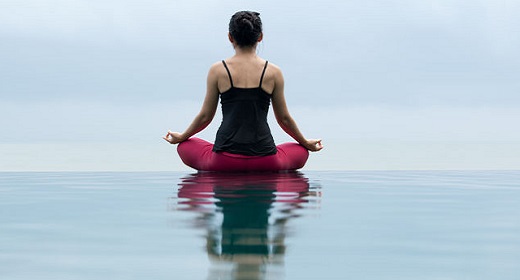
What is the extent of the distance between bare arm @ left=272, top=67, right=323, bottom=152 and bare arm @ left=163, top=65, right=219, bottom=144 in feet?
2.01

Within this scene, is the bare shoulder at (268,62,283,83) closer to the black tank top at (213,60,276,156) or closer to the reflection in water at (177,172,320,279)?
Answer: the black tank top at (213,60,276,156)

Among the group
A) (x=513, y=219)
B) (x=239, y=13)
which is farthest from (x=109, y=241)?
(x=239, y=13)

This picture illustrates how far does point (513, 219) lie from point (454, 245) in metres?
1.12

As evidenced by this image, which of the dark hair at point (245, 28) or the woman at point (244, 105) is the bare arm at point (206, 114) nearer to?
the woman at point (244, 105)

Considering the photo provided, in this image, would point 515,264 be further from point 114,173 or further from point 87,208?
Result: point 114,173

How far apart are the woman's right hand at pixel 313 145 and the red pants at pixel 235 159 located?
0.06 metres

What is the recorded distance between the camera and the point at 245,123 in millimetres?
6977

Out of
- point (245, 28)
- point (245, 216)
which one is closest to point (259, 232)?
point (245, 216)

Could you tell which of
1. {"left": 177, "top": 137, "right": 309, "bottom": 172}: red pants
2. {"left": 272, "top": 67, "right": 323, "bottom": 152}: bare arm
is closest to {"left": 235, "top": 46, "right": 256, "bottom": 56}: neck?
{"left": 272, "top": 67, "right": 323, "bottom": 152}: bare arm

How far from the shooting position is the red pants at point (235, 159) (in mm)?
7090

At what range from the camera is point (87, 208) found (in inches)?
171

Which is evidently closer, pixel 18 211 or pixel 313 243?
pixel 313 243

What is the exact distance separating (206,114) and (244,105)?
18.4 inches

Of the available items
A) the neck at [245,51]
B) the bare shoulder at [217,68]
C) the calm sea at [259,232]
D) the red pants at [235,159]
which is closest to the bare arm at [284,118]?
the red pants at [235,159]
